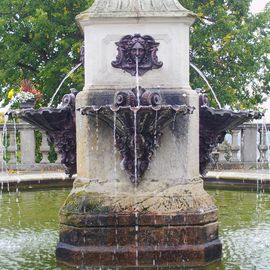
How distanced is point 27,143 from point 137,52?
910cm

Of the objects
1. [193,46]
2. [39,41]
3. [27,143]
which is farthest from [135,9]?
[39,41]

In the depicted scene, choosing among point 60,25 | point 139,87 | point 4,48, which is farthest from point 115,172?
point 4,48

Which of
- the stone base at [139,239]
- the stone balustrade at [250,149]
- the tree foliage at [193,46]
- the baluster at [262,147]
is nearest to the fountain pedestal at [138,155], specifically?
the stone base at [139,239]

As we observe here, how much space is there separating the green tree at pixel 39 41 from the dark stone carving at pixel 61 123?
1271cm

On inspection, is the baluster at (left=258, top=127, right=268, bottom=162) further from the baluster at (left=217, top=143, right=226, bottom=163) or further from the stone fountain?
the stone fountain

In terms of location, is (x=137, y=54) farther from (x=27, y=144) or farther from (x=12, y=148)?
(x=12, y=148)

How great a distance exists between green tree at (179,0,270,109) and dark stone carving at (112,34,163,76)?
12.7 metres

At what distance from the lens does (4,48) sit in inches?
875

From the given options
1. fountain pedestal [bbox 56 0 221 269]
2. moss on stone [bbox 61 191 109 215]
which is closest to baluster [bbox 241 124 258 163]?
fountain pedestal [bbox 56 0 221 269]

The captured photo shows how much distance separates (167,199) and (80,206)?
0.81 metres

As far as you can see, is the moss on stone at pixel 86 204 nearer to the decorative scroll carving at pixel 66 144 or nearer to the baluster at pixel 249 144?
the decorative scroll carving at pixel 66 144

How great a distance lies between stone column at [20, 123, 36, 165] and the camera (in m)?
15.3

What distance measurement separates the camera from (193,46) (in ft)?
65.2

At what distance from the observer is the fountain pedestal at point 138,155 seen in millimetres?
6426
